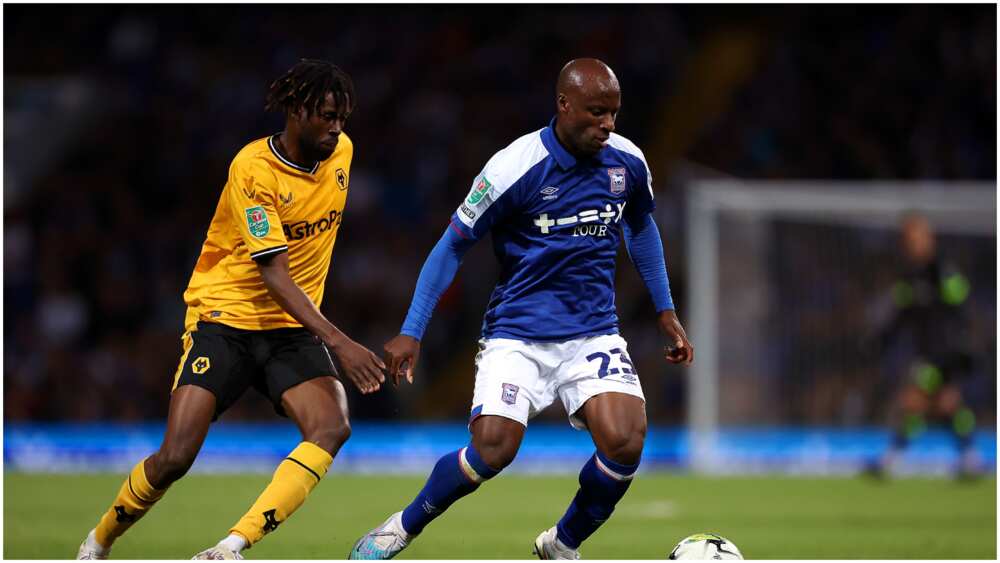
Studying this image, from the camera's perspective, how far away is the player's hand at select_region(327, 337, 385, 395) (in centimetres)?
527

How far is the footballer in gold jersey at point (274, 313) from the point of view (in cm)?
561

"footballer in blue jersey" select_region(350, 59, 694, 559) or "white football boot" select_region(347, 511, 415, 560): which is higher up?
"footballer in blue jersey" select_region(350, 59, 694, 559)

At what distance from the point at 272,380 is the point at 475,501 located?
528cm

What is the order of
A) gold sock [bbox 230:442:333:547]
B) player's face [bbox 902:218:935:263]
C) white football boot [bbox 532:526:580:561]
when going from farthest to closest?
player's face [bbox 902:218:935:263] < white football boot [bbox 532:526:580:561] < gold sock [bbox 230:442:333:547]

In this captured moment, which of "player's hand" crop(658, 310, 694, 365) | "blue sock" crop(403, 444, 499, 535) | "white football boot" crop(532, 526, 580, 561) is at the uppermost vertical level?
"player's hand" crop(658, 310, 694, 365)

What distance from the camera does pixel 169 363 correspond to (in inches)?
669

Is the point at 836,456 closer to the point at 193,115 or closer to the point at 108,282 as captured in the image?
the point at 108,282

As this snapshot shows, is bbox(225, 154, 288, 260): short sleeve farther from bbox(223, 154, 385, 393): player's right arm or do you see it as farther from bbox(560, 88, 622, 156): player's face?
bbox(560, 88, 622, 156): player's face

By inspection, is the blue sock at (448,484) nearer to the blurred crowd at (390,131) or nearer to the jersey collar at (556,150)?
the jersey collar at (556,150)

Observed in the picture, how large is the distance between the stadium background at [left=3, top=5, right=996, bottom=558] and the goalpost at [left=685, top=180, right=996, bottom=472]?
0.24 feet

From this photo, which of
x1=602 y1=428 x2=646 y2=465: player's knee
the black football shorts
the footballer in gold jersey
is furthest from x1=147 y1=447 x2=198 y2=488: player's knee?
x1=602 y1=428 x2=646 y2=465: player's knee

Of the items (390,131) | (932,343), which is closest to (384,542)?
(932,343)

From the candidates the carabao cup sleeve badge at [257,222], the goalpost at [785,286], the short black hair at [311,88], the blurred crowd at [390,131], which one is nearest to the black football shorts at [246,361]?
the carabao cup sleeve badge at [257,222]

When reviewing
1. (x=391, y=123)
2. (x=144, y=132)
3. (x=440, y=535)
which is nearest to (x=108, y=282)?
Answer: (x=144, y=132)
